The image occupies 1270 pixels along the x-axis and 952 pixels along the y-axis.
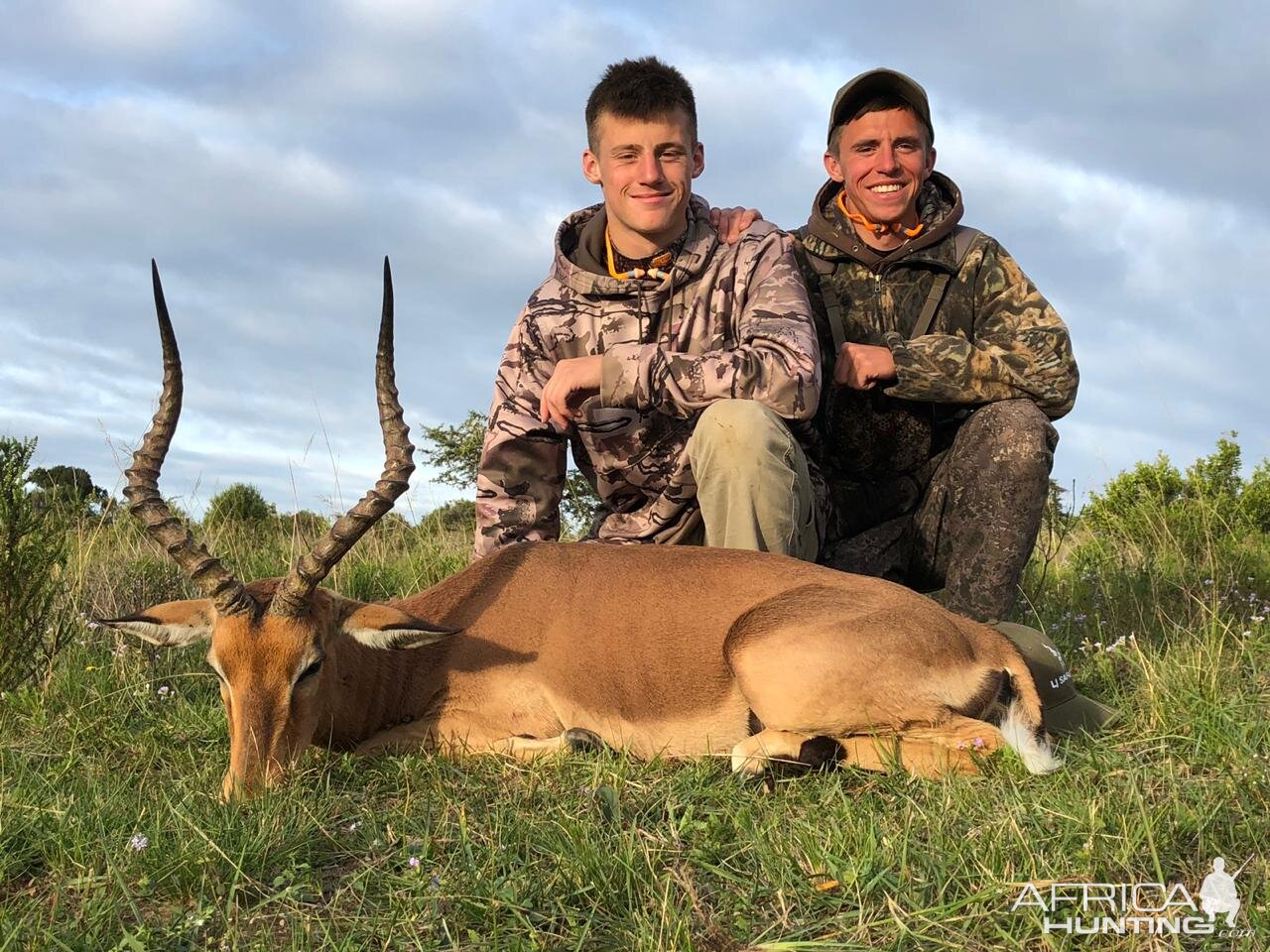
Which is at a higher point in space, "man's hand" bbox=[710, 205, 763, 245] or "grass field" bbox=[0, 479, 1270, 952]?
"man's hand" bbox=[710, 205, 763, 245]

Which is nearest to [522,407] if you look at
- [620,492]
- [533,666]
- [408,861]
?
[620,492]

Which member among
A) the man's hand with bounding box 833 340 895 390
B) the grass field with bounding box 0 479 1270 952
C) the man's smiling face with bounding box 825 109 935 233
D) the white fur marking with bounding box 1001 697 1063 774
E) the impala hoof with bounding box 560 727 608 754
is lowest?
the grass field with bounding box 0 479 1270 952

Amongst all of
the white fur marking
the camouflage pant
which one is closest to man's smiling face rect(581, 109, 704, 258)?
the camouflage pant

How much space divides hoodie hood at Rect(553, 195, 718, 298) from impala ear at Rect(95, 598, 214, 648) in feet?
10.3

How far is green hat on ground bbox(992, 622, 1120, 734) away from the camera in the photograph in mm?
5531

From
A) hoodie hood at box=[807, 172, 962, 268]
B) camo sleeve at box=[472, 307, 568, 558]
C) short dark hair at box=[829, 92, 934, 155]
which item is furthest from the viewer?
short dark hair at box=[829, 92, 934, 155]

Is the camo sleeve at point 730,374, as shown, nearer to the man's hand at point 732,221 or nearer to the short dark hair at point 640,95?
the man's hand at point 732,221

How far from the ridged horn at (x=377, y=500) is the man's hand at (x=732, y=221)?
8.97ft

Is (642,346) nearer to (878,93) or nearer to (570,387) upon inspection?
(570,387)

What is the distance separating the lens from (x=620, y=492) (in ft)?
24.6

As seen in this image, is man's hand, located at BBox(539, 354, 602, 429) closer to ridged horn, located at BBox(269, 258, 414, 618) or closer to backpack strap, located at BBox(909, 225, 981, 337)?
ridged horn, located at BBox(269, 258, 414, 618)

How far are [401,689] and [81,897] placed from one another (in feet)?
6.84

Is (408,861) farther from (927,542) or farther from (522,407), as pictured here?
(927,542)

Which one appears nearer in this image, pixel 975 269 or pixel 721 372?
pixel 721 372
